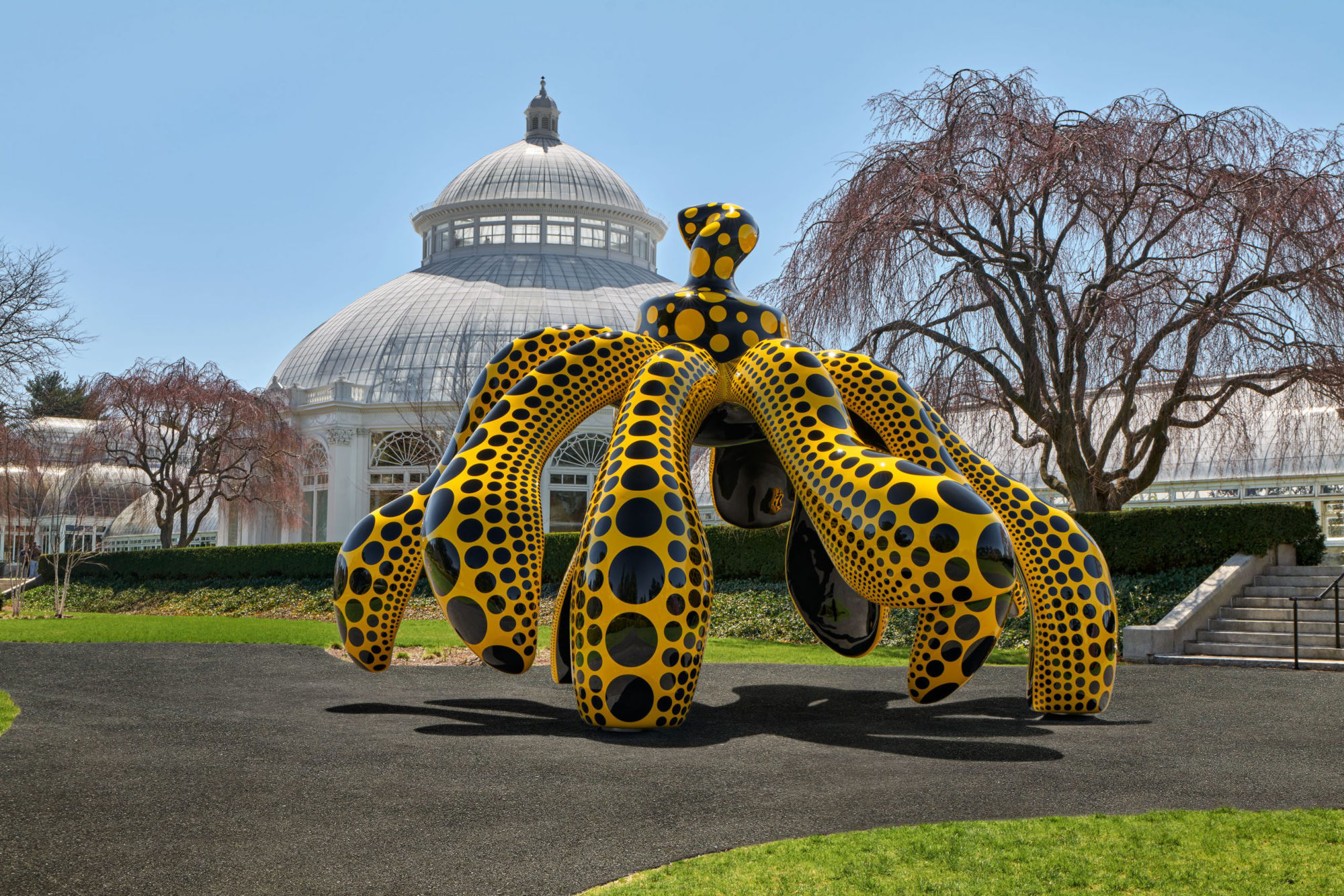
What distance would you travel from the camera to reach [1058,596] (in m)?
8.53

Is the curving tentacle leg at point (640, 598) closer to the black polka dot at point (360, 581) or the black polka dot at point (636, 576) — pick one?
the black polka dot at point (636, 576)

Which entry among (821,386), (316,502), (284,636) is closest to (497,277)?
(316,502)

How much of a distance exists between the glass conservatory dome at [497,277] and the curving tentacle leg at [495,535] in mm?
27821

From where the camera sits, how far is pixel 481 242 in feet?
162

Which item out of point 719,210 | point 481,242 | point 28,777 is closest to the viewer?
point 28,777

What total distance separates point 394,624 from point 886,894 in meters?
5.54

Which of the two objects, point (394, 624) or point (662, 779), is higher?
point (394, 624)

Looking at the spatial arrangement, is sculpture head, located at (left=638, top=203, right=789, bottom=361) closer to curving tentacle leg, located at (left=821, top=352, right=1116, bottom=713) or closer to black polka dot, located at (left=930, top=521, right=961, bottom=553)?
curving tentacle leg, located at (left=821, top=352, right=1116, bottom=713)

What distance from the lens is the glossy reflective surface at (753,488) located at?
10945mm

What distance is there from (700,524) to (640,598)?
1.02m

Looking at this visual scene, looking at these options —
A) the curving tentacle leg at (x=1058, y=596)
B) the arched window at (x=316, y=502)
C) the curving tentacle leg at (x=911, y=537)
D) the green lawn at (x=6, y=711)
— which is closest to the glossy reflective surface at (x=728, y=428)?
the curving tentacle leg at (x=1058, y=596)

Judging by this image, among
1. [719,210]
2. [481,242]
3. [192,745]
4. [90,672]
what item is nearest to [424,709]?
[192,745]

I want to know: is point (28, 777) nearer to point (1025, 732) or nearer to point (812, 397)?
point (812, 397)

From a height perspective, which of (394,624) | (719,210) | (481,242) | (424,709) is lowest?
(424,709)
